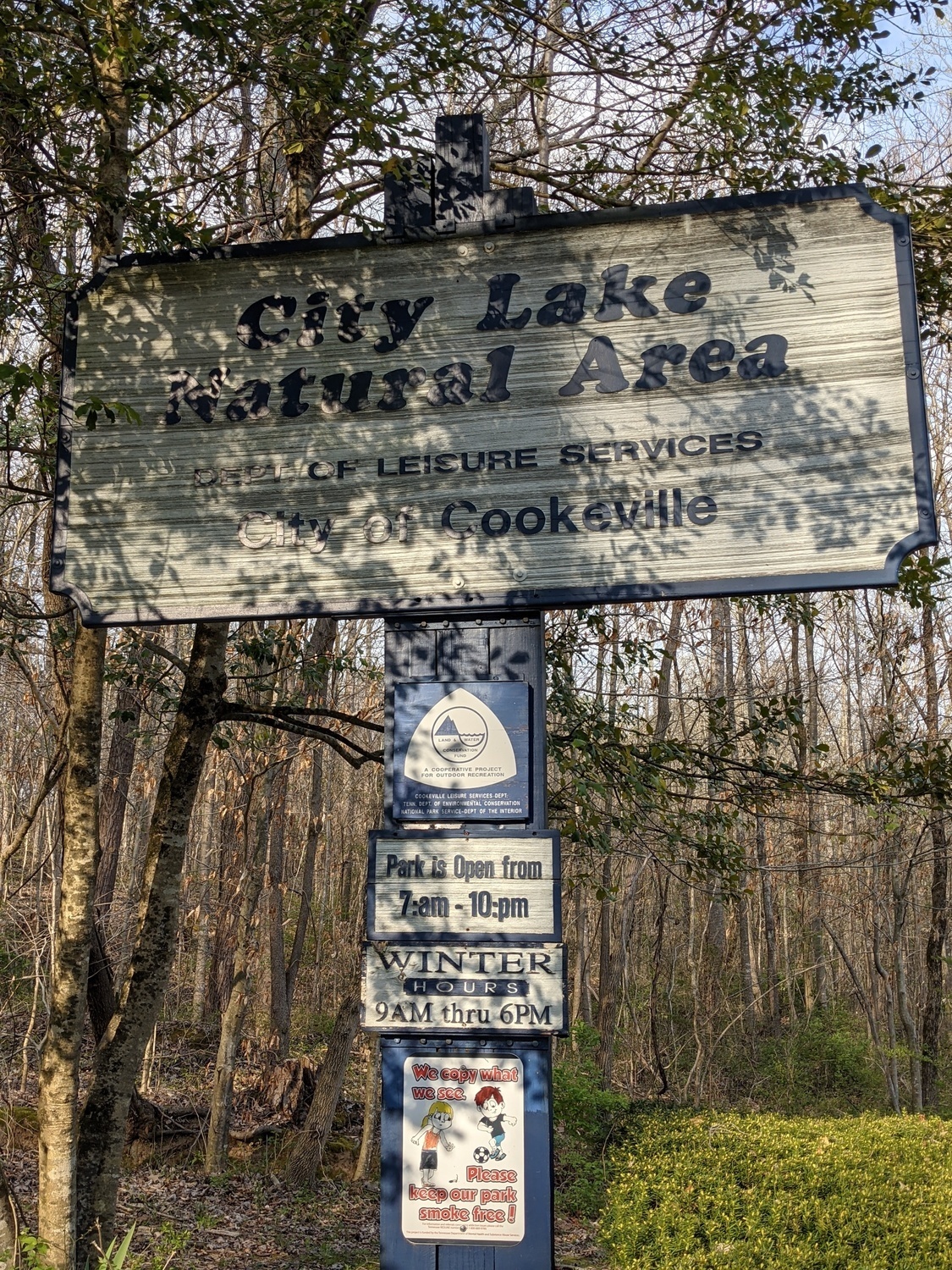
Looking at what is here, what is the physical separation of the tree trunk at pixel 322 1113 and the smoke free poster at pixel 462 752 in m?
9.60

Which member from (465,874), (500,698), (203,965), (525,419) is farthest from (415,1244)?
(203,965)

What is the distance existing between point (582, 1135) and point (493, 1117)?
11368 millimetres

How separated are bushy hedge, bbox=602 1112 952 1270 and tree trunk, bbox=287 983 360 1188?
491 centimetres

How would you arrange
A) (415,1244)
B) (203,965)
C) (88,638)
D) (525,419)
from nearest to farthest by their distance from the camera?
(415,1244)
(525,419)
(88,638)
(203,965)

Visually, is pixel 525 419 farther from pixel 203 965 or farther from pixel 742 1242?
pixel 203 965

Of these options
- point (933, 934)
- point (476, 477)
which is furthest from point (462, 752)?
point (933, 934)

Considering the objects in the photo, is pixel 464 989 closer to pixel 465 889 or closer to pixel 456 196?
pixel 465 889

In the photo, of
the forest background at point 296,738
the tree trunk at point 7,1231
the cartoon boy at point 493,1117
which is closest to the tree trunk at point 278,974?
the forest background at point 296,738

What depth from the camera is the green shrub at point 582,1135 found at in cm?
1177

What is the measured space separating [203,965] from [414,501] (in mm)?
17889

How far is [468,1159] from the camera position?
10.1 ft

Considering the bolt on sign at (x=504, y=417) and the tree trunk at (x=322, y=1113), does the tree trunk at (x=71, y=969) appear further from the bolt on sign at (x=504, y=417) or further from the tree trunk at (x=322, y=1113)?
the tree trunk at (x=322, y=1113)

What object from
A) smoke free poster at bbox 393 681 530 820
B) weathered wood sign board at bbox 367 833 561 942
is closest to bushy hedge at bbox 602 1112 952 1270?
weathered wood sign board at bbox 367 833 561 942

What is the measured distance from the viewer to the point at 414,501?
11.7 feet
